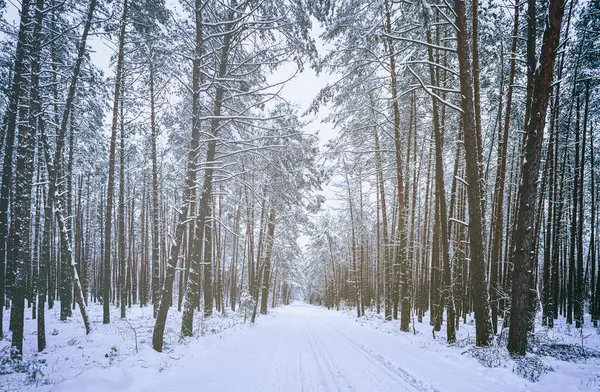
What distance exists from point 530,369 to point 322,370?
4.23m

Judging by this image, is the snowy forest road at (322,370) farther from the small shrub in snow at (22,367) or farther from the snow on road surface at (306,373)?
the small shrub in snow at (22,367)

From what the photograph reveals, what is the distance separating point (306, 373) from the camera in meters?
6.25

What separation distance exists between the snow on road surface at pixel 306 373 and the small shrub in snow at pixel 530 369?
20cm

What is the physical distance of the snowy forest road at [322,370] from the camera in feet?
17.4

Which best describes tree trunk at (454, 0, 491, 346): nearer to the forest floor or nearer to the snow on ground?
the forest floor

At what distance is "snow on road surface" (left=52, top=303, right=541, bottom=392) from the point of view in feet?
16.9

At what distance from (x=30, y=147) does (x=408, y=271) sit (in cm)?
1485

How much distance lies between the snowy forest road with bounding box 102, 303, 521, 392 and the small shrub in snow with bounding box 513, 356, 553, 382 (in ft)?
1.03

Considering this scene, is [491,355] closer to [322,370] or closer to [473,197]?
[473,197]

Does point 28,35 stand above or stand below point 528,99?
above

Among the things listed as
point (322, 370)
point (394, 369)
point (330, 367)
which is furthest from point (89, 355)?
point (394, 369)

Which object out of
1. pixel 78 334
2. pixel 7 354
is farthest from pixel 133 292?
pixel 7 354

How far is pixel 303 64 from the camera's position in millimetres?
8641

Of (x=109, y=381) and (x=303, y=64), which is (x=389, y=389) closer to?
(x=109, y=381)
